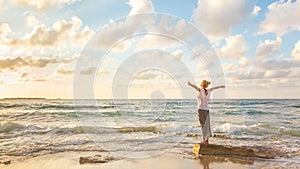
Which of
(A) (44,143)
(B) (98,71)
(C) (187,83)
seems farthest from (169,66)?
(A) (44,143)

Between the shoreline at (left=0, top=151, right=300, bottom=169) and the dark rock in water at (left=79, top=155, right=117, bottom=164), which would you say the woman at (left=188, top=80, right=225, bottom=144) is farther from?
the dark rock in water at (left=79, top=155, right=117, bottom=164)


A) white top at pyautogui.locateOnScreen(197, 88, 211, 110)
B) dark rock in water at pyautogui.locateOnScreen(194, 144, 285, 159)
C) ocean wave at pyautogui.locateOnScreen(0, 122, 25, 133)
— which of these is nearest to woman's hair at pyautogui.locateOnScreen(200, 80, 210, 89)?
white top at pyautogui.locateOnScreen(197, 88, 211, 110)

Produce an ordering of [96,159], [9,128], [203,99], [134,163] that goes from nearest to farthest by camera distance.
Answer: [134,163] < [96,159] < [203,99] < [9,128]

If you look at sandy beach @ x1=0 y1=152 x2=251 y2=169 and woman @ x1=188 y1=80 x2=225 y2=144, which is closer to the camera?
sandy beach @ x1=0 y1=152 x2=251 y2=169

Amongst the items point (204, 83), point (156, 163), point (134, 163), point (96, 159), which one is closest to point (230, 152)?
point (204, 83)

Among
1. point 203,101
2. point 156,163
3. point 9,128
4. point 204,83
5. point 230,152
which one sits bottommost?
point 156,163

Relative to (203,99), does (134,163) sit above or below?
below

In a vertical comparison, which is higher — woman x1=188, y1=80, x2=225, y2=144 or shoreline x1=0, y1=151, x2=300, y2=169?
woman x1=188, y1=80, x2=225, y2=144

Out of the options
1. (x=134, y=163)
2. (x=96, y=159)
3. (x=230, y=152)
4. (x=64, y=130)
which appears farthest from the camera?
(x=64, y=130)

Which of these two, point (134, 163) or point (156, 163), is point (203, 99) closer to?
point (156, 163)

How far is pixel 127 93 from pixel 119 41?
1820 millimetres

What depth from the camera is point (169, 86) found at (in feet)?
33.4

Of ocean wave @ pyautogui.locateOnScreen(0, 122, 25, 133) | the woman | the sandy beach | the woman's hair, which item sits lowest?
the sandy beach

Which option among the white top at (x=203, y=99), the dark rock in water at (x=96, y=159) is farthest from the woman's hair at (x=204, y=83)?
the dark rock in water at (x=96, y=159)
